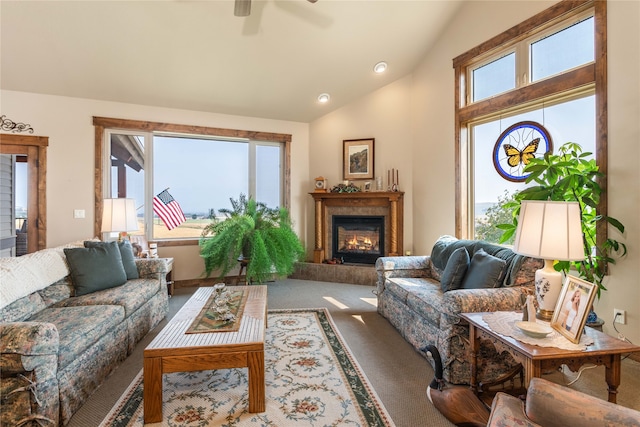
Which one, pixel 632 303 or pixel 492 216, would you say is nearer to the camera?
pixel 632 303

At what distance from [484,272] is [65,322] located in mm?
3065

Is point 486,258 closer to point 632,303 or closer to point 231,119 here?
point 632,303

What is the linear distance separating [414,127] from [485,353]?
3689 mm

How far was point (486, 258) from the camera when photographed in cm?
248

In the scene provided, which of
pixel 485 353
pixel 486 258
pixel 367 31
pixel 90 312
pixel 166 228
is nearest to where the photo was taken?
pixel 485 353

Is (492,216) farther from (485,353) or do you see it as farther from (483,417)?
(483,417)

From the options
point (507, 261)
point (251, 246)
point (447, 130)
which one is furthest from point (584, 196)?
point (251, 246)

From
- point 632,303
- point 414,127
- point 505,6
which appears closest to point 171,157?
point 414,127

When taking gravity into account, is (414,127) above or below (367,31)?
below

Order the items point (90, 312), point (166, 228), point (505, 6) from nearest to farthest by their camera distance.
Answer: point (90, 312)
point (505, 6)
point (166, 228)

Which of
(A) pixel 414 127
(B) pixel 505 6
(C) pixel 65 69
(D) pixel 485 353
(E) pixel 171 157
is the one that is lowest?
(D) pixel 485 353

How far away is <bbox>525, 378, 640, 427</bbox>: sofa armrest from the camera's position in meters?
0.84

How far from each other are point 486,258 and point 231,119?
4.22 metres

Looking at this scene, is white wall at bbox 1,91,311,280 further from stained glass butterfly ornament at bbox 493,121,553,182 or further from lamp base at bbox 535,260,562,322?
lamp base at bbox 535,260,562,322
